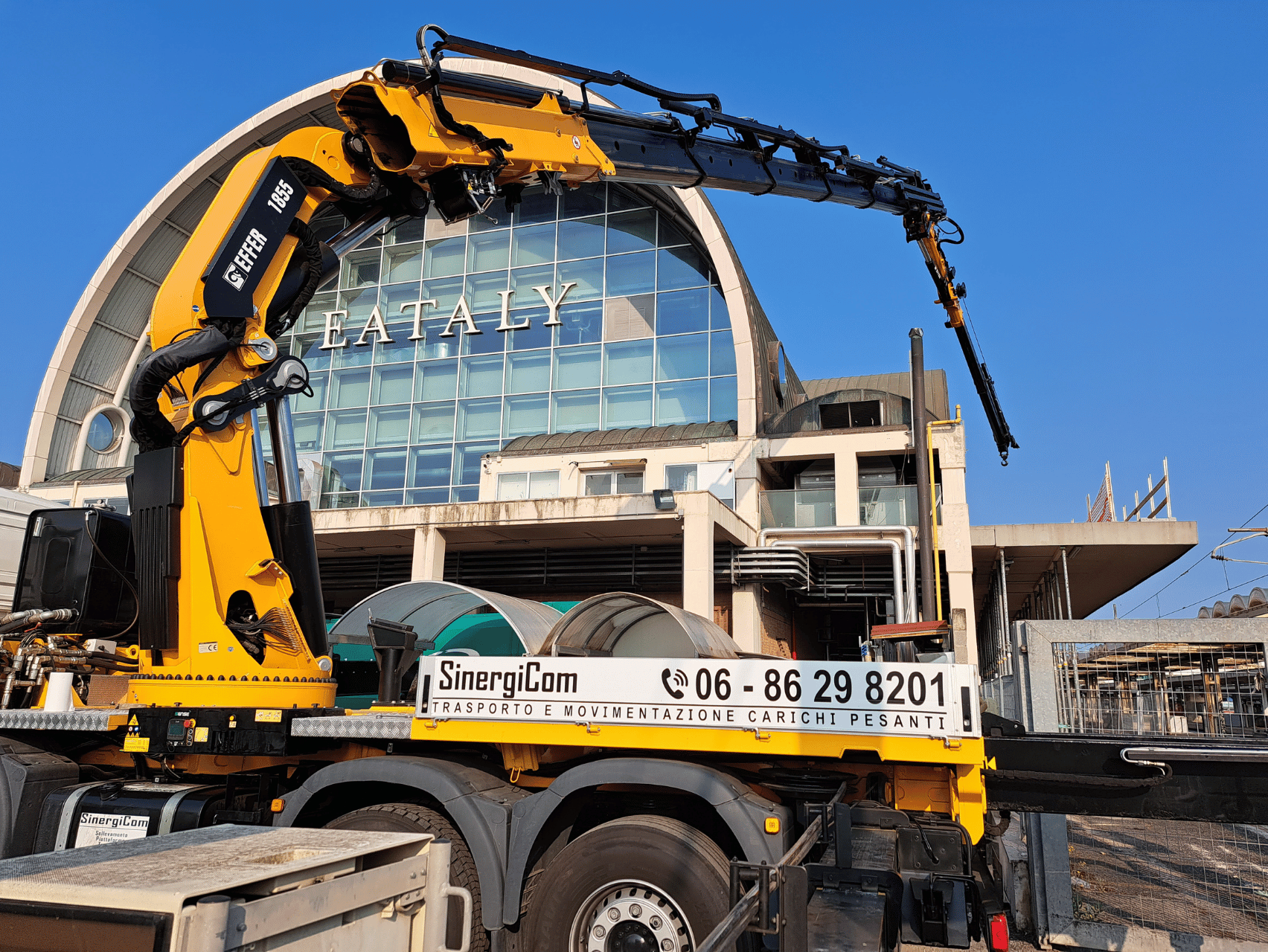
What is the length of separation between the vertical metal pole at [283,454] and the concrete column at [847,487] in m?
17.6

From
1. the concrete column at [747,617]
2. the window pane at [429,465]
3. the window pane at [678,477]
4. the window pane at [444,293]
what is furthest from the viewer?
the window pane at [444,293]

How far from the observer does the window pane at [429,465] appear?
28875 mm

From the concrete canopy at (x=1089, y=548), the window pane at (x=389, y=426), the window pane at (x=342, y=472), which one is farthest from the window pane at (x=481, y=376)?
the concrete canopy at (x=1089, y=548)

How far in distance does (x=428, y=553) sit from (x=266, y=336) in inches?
569

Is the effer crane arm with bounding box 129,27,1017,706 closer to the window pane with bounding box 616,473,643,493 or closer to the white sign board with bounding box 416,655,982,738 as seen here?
the white sign board with bounding box 416,655,982,738

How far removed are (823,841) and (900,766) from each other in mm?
838

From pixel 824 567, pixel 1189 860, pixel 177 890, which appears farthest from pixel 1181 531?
pixel 177 890

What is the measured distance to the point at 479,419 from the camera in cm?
2923

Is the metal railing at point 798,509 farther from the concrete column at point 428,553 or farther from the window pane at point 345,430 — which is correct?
the window pane at point 345,430

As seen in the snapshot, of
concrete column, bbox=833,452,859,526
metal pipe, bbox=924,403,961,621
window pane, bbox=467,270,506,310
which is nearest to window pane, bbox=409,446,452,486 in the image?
window pane, bbox=467,270,506,310

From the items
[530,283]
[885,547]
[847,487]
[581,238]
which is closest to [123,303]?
[530,283]

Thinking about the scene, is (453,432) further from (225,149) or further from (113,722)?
(113,722)

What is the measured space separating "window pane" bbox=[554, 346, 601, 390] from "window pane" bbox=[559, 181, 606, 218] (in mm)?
4978

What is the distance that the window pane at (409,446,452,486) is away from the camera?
28.9m
